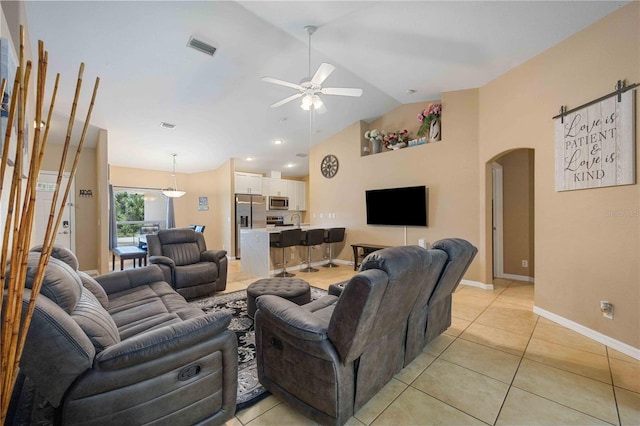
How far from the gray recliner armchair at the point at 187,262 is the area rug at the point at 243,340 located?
191 mm

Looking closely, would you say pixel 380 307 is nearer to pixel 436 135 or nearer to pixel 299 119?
pixel 436 135

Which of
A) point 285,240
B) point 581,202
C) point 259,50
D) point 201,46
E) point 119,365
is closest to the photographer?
point 119,365

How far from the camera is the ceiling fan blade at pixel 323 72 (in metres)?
2.79

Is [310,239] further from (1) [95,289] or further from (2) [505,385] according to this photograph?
(2) [505,385]

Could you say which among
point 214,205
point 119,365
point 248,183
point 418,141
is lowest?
point 119,365

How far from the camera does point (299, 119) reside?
5.50 metres

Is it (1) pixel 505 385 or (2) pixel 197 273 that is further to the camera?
(2) pixel 197 273

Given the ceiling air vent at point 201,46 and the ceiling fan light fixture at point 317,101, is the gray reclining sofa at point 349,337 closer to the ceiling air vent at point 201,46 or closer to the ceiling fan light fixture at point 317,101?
the ceiling fan light fixture at point 317,101

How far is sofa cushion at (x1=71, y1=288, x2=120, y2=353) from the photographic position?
141 cm

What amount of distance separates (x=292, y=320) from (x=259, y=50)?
3.38m

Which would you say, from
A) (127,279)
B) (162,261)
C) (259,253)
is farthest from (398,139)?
(127,279)

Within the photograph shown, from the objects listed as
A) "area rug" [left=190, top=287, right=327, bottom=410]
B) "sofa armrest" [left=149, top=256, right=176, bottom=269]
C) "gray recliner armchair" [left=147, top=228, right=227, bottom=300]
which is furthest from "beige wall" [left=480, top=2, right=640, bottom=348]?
"sofa armrest" [left=149, top=256, right=176, bottom=269]

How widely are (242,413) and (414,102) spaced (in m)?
5.39

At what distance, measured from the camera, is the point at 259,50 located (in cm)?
356
